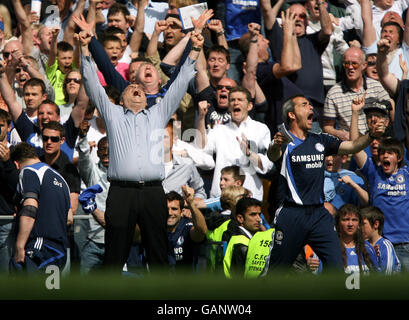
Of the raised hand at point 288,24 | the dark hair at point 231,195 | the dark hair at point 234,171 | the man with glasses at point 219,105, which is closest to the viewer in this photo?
the dark hair at point 231,195

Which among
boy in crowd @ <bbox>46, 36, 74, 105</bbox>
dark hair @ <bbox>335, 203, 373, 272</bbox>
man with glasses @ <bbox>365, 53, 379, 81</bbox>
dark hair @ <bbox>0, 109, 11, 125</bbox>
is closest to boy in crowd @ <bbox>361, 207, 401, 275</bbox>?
dark hair @ <bbox>335, 203, 373, 272</bbox>

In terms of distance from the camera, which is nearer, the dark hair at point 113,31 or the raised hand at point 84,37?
the raised hand at point 84,37

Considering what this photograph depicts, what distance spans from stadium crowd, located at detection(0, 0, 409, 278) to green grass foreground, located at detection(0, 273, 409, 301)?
4.73 feet

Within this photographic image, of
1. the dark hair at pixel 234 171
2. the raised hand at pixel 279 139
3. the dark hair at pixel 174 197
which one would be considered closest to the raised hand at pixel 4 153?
the dark hair at pixel 174 197

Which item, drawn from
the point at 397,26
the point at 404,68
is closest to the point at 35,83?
the point at 404,68

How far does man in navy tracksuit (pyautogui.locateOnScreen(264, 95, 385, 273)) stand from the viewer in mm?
8242

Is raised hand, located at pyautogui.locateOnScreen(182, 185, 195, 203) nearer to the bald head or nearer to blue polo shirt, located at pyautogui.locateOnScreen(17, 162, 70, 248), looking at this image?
blue polo shirt, located at pyautogui.locateOnScreen(17, 162, 70, 248)

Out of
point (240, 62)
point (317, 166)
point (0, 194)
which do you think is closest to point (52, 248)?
point (0, 194)

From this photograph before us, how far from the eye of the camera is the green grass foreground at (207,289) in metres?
6.16

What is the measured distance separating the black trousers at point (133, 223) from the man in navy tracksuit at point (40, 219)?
2.39 ft

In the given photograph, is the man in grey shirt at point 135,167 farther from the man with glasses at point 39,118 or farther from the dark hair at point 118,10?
the dark hair at point 118,10

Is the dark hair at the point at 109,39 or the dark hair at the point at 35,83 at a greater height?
the dark hair at the point at 109,39
